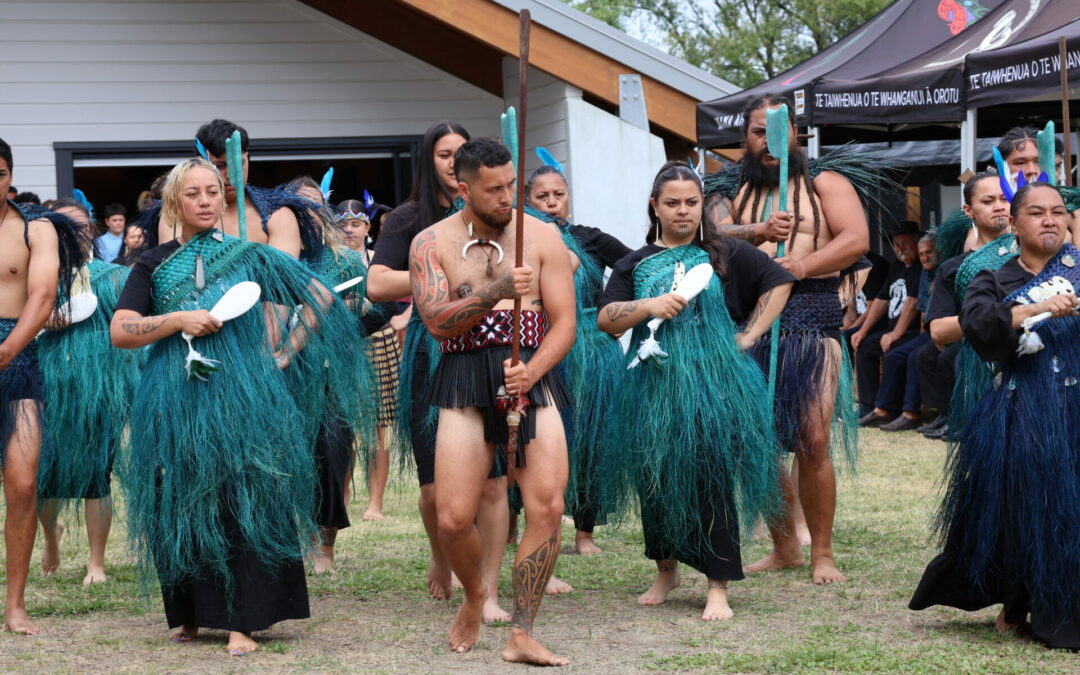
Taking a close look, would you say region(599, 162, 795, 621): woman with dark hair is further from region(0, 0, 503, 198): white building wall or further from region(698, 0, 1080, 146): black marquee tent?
region(0, 0, 503, 198): white building wall

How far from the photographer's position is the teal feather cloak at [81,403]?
18.9 ft

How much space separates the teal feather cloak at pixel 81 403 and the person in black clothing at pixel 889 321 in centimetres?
709

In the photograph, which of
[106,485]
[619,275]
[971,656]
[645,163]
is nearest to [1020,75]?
[645,163]

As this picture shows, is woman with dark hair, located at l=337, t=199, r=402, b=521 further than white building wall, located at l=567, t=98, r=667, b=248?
No

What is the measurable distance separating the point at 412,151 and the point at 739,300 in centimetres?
710

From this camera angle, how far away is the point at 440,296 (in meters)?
4.49

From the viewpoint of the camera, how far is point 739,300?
536cm

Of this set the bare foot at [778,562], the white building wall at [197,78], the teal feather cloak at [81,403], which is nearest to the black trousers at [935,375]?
the white building wall at [197,78]

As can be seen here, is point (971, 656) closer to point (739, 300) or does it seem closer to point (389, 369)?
point (739, 300)

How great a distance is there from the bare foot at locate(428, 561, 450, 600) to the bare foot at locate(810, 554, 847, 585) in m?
1.48

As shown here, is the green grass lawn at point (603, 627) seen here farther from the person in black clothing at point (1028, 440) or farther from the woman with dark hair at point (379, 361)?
the woman with dark hair at point (379, 361)

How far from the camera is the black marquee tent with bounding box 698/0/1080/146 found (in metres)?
8.84

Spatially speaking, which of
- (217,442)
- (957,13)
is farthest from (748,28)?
(217,442)

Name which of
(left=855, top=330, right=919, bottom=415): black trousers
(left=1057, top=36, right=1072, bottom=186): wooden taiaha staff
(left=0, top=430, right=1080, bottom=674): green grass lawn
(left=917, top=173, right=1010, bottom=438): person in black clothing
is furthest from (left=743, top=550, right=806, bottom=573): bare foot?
(left=855, top=330, right=919, bottom=415): black trousers
